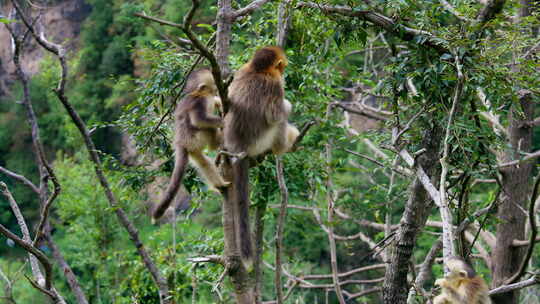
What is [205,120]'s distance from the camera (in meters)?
3.68

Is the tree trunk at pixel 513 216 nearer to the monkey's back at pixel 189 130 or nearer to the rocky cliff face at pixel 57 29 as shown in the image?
the monkey's back at pixel 189 130

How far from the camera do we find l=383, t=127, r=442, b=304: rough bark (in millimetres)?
3406

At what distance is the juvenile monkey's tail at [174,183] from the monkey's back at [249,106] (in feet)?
1.08

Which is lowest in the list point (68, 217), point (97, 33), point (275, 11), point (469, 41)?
point (68, 217)

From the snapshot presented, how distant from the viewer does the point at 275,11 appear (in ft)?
16.4

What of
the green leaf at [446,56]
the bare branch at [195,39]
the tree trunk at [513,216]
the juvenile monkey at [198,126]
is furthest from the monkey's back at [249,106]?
the tree trunk at [513,216]

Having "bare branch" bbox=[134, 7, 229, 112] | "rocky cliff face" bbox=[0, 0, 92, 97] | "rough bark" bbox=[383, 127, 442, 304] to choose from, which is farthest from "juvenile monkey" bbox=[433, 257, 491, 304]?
"rocky cliff face" bbox=[0, 0, 92, 97]

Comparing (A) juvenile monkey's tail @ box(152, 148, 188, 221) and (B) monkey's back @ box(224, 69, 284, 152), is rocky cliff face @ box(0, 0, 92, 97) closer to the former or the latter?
(A) juvenile monkey's tail @ box(152, 148, 188, 221)

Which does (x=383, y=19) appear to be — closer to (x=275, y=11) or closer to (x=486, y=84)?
(x=486, y=84)

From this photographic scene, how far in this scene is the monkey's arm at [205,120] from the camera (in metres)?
3.67

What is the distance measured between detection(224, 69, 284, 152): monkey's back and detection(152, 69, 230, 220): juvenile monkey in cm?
12

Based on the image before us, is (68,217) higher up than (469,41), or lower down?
lower down

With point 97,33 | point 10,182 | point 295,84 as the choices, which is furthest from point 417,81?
point 97,33

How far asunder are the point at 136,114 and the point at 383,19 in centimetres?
201
